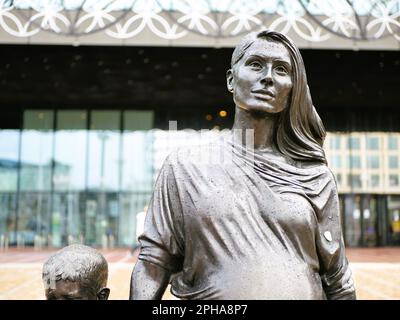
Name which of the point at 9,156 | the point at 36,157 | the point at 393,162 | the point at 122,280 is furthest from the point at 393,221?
the point at 9,156

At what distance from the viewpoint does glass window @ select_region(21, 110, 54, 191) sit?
23234 mm

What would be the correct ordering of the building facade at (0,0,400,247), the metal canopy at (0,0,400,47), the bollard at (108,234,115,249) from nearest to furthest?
1. the metal canopy at (0,0,400,47)
2. the building facade at (0,0,400,247)
3. the bollard at (108,234,115,249)

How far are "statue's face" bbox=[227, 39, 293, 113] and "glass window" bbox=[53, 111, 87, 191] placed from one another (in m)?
22.3

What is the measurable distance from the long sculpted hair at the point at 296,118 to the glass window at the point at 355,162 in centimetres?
2311

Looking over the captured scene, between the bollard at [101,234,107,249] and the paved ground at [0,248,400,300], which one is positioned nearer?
the paved ground at [0,248,400,300]

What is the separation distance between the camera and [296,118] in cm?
155

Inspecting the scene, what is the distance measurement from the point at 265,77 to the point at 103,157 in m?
22.4

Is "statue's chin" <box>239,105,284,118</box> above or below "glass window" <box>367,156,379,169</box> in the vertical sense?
below

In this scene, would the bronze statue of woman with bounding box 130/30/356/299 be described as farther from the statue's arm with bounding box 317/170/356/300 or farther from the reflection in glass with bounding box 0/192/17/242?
the reflection in glass with bounding box 0/192/17/242

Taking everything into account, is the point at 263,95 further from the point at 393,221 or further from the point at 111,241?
the point at 393,221

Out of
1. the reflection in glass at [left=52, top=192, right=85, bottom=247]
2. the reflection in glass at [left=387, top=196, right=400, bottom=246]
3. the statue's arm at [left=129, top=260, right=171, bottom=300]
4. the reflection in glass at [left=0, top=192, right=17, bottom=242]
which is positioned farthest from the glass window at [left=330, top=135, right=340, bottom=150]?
the statue's arm at [left=129, top=260, right=171, bottom=300]

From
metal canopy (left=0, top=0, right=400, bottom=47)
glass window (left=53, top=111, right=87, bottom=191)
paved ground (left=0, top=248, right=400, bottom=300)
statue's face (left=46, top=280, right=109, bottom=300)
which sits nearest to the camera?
statue's face (left=46, top=280, right=109, bottom=300)

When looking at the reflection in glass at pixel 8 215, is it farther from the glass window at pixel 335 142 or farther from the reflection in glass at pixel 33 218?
the glass window at pixel 335 142
